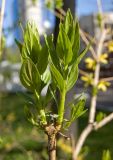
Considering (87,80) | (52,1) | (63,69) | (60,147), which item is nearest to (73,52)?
(63,69)

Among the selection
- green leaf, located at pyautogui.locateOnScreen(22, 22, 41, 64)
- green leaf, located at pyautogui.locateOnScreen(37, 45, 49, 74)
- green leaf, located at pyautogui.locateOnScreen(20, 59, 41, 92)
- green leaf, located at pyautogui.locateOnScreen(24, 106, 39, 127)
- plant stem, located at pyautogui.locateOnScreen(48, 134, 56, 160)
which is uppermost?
green leaf, located at pyautogui.locateOnScreen(22, 22, 41, 64)

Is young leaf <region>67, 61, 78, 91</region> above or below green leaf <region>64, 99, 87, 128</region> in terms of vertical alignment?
above

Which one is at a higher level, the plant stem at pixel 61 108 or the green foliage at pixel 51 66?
the green foliage at pixel 51 66

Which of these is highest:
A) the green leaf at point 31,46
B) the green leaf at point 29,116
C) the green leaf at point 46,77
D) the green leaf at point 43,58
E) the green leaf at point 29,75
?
the green leaf at point 31,46

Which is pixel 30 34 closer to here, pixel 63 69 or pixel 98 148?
pixel 63 69

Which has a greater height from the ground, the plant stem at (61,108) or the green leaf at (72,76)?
the green leaf at (72,76)
